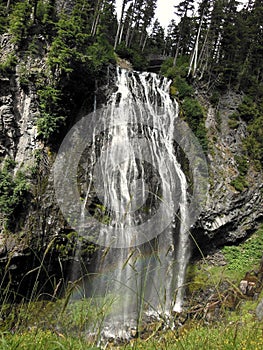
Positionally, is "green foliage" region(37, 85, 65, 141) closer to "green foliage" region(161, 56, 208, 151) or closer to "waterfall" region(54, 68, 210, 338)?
"waterfall" region(54, 68, 210, 338)

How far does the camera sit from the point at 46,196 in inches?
499

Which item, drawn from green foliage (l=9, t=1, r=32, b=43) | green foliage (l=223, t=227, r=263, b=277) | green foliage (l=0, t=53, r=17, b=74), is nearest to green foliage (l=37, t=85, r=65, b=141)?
green foliage (l=0, t=53, r=17, b=74)

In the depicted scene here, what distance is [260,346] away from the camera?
227 cm

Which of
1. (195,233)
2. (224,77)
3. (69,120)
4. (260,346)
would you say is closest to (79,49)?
(69,120)

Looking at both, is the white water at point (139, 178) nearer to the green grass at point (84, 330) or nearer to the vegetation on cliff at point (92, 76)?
the vegetation on cliff at point (92, 76)

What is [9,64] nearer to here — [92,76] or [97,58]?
[92,76]

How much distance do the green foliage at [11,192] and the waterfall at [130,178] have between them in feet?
4.86

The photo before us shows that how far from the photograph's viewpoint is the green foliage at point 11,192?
38.0 ft

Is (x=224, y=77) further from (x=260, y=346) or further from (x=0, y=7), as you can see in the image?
(x=260, y=346)

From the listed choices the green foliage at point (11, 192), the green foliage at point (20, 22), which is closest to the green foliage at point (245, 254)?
the green foliage at point (11, 192)

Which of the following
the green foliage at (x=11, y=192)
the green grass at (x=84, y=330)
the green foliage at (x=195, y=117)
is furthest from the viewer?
the green foliage at (x=195, y=117)

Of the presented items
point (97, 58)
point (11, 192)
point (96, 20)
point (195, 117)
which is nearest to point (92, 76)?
point (97, 58)

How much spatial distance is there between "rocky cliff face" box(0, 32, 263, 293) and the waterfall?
604 mm

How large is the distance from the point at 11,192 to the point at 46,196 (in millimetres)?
1335
